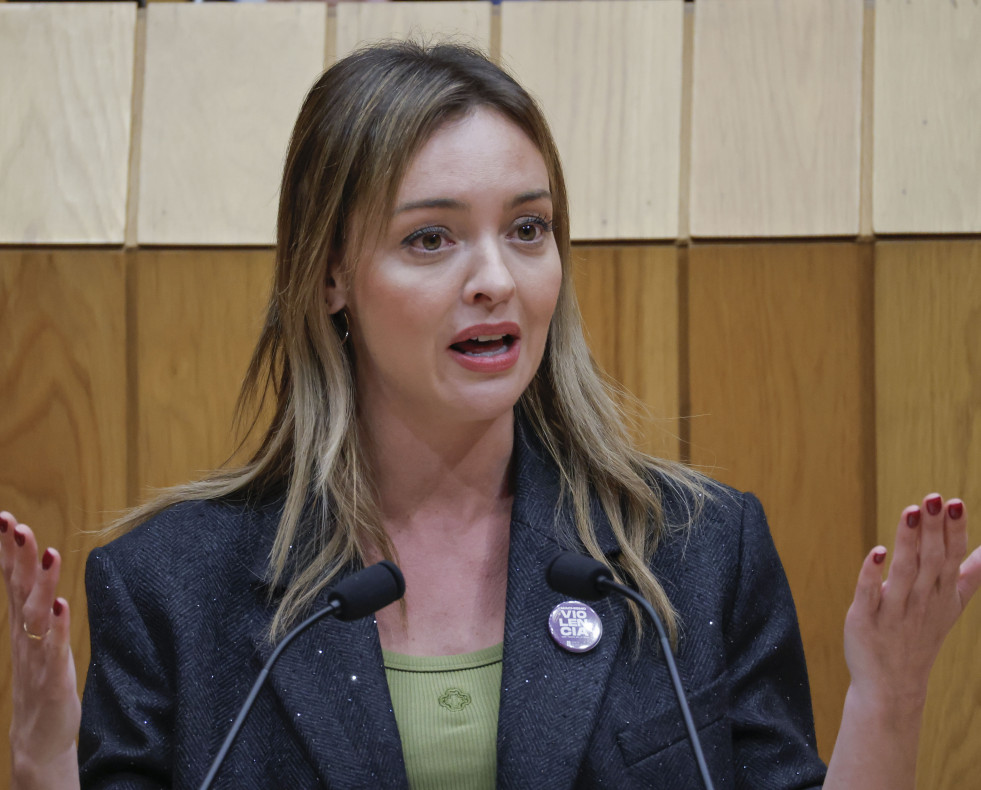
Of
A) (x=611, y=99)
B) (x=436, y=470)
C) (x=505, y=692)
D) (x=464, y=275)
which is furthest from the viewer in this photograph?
(x=611, y=99)

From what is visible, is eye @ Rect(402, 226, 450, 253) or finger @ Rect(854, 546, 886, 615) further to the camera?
eye @ Rect(402, 226, 450, 253)

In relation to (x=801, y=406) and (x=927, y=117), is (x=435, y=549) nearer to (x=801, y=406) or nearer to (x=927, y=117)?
(x=801, y=406)

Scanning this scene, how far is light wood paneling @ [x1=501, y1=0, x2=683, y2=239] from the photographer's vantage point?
2.01 metres

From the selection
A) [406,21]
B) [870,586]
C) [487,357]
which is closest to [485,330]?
[487,357]

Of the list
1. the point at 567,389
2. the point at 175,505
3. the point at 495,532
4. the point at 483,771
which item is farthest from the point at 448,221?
the point at 483,771

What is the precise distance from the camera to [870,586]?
1137 millimetres

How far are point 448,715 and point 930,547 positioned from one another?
0.59 m

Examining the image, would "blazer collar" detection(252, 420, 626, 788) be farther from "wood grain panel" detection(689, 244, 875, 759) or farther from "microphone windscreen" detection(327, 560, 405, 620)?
"wood grain panel" detection(689, 244, 875, 759)

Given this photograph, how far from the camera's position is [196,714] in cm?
138

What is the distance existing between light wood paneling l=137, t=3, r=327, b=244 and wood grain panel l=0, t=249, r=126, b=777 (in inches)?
6.0

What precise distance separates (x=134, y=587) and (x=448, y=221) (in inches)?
23.9

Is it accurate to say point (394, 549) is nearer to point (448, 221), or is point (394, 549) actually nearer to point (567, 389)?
point (567, 389)

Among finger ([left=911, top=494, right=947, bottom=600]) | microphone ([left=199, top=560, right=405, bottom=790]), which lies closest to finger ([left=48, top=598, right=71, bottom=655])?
microphone ([left=199, top=560, right=405, bottom=790])

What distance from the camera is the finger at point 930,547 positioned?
43.0 inches
